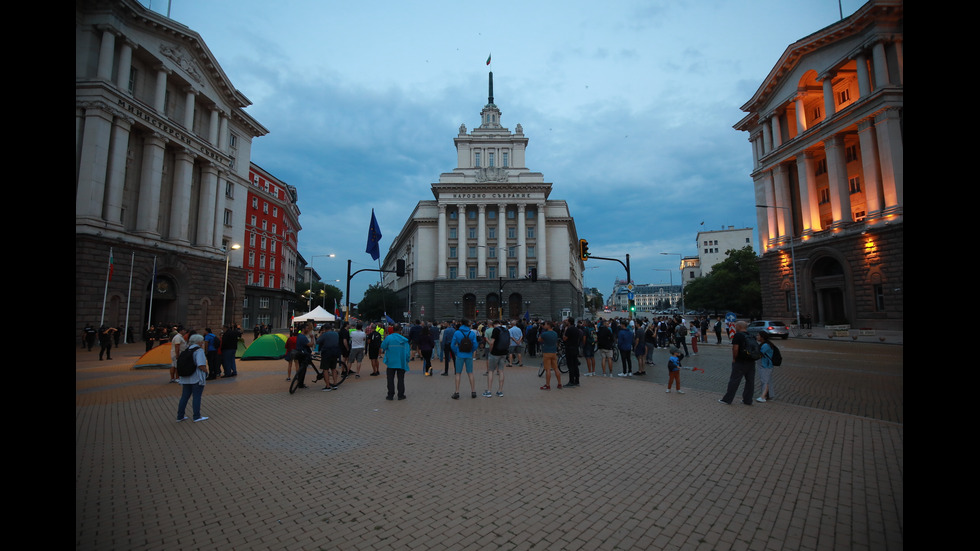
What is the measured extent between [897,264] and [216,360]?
1667 inches

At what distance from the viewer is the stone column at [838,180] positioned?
34.7m

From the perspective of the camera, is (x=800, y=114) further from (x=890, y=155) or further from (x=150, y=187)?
(x=150, y=187)

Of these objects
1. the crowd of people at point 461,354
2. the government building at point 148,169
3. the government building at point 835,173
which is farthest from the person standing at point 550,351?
the government building at point 835,173

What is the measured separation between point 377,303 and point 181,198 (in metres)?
43.8

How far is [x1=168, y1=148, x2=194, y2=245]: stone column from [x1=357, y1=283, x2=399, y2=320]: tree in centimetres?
3994

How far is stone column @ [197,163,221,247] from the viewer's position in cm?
3256

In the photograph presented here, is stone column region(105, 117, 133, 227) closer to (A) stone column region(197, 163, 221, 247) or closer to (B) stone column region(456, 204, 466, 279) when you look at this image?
(A) stone column region(197, 163, 221, 247)

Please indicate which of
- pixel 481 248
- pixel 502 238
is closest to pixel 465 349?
pixel 481 248

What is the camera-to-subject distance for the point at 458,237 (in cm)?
5606

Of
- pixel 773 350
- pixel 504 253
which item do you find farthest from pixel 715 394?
pixel 504 253

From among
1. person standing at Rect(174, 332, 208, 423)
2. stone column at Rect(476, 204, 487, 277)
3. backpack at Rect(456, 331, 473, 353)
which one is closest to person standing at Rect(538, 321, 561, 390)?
backpack at Rect(456, 331, 473, 353)

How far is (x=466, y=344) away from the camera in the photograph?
10.3 metres

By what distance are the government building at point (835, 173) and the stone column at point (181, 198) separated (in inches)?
1911
